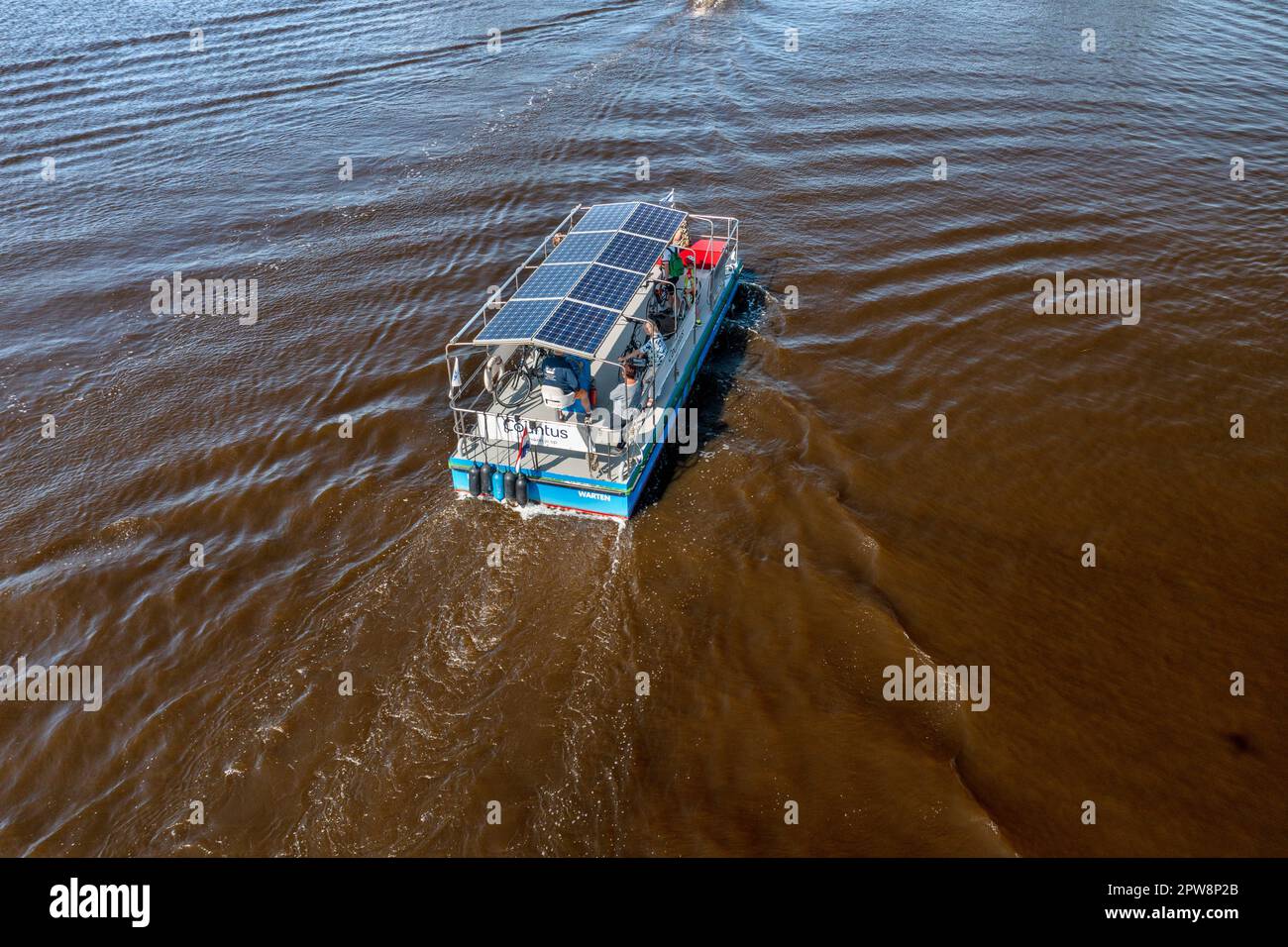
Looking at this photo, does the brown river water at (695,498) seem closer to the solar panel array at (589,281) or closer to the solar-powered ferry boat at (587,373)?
the solar-powered ferry boat at (587,373)

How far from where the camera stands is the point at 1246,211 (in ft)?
82.1

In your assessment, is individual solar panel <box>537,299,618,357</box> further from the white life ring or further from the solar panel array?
the white life ring

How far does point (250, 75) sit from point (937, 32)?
102ft

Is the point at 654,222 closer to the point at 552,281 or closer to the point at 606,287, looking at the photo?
the point at 606,287

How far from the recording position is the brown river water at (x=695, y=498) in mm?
11875

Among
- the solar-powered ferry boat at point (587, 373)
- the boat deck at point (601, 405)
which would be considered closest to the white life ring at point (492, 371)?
the solar-powered ferry boat at point (587, 373)

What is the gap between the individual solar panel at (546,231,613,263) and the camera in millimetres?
18203

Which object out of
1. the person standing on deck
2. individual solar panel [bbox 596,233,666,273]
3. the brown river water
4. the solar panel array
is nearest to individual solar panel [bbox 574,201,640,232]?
the solar panel array

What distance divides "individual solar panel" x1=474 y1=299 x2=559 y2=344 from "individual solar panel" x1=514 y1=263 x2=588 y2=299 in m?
0.26

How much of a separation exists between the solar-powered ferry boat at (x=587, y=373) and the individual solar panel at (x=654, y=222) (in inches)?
1.6

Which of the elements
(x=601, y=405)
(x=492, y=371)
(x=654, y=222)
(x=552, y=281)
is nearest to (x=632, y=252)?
(x=654, y=222)

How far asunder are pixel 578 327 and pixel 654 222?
5.15 metres

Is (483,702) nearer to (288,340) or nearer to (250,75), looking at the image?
(288,340)
